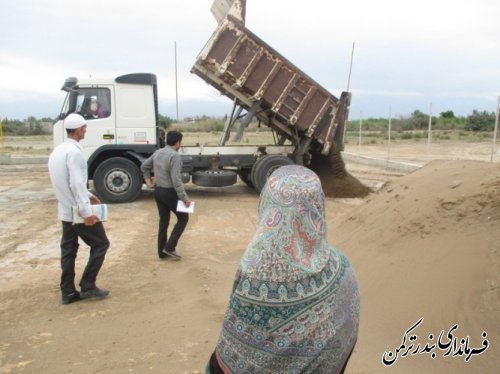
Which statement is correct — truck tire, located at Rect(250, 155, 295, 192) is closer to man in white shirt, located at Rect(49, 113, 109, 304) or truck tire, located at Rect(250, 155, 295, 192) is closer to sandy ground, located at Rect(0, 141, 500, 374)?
sandy ground, located at Rect(0, 141, 500, 374)

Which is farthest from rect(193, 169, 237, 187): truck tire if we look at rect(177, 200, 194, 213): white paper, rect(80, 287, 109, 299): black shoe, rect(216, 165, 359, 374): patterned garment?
rect(216, 165, 359, 374): patterned garment

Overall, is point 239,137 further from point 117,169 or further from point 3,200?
point 3,200

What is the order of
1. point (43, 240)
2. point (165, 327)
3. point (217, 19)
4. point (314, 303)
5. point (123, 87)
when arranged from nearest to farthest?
1. point (314, 303)
2. point (165, 327)
3. point (43, 240)
4. point (123, 87)
5. point (217, 19)

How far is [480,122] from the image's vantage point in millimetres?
40344

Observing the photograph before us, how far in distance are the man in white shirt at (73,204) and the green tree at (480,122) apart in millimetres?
39741

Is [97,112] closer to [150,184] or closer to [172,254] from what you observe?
[150,184]

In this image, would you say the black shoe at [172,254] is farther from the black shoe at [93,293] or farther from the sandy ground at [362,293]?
the black shoe at [93,293]

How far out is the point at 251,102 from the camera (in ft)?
36.9

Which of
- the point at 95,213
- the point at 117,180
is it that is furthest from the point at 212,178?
the point at 95,213

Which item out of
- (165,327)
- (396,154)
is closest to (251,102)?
(165,327)

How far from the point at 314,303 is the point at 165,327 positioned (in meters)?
2.90

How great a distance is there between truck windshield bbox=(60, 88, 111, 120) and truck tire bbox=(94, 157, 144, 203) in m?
1.04

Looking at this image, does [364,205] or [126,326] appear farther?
[364,205]

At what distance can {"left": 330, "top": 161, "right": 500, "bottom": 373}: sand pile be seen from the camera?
12.6 feet
